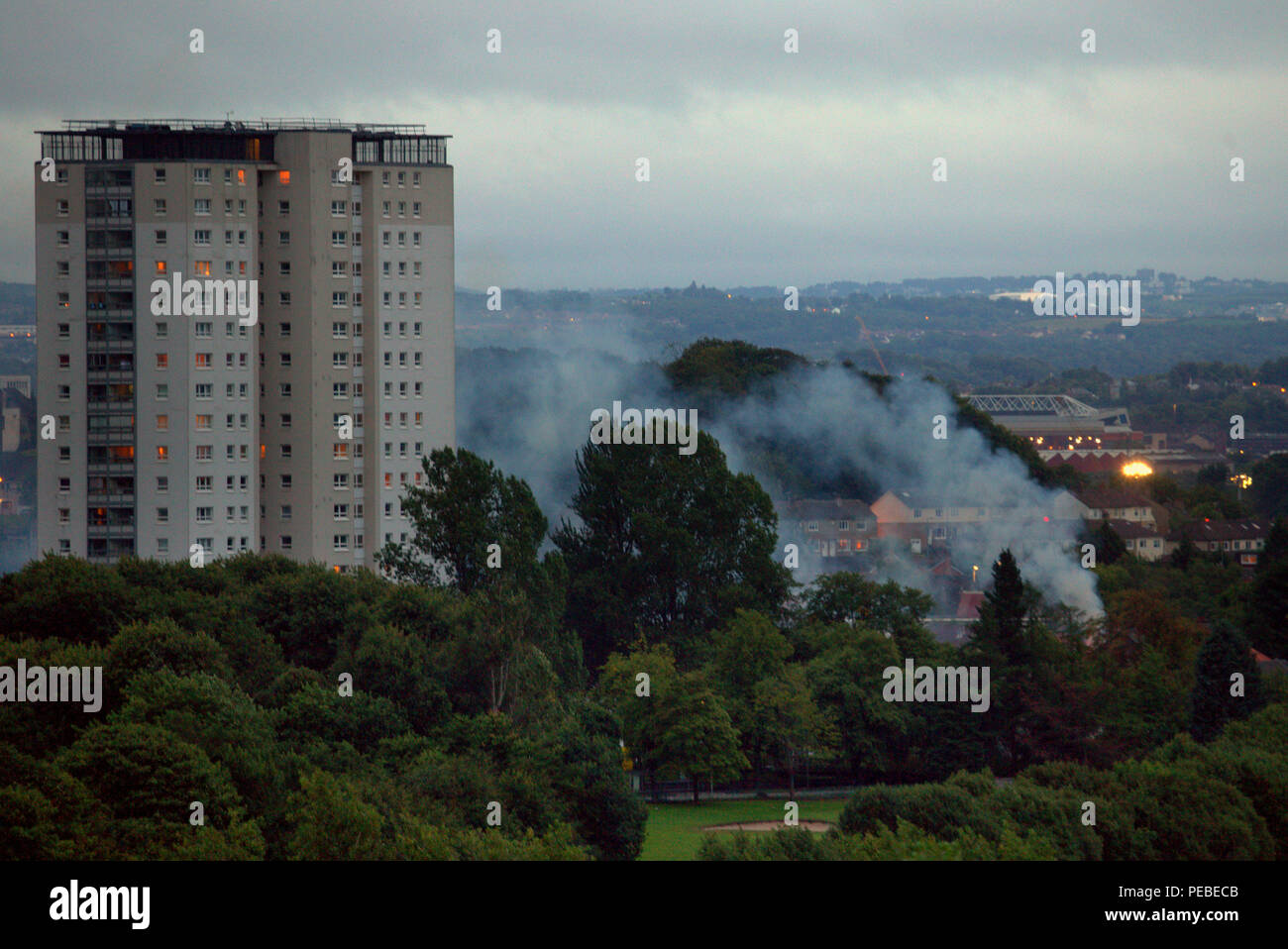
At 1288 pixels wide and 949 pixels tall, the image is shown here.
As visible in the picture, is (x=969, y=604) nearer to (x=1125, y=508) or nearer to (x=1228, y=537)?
(x=1125, y=508)

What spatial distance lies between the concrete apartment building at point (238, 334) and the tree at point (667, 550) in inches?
264

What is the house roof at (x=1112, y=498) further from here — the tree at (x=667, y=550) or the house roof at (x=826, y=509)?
the tree at (x=667, y=550)

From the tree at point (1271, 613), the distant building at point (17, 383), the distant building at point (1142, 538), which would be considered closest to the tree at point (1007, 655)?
the tree at point (1271, 613)

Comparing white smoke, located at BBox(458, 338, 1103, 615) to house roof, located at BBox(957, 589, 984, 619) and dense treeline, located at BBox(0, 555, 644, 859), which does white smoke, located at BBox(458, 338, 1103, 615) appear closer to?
house roof, located at BBox(957, 589, 984, 619)

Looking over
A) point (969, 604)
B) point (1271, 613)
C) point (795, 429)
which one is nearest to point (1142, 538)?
point (795, 429)

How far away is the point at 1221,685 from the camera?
39.9 meters

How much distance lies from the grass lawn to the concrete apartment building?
63.9 feet

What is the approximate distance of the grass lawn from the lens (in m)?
37.0

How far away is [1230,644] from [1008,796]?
13.1 metres

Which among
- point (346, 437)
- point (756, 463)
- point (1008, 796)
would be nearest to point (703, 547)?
point (346, 437)

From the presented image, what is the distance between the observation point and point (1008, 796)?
97.6ft

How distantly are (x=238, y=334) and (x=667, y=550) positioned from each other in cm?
1675

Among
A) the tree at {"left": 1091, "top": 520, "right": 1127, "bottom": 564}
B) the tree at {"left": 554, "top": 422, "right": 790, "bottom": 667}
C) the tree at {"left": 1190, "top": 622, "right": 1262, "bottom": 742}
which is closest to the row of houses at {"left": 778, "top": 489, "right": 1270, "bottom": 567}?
the tree at {"left": 1091, "top": 520, "right": 1127, "bottom": 564}
